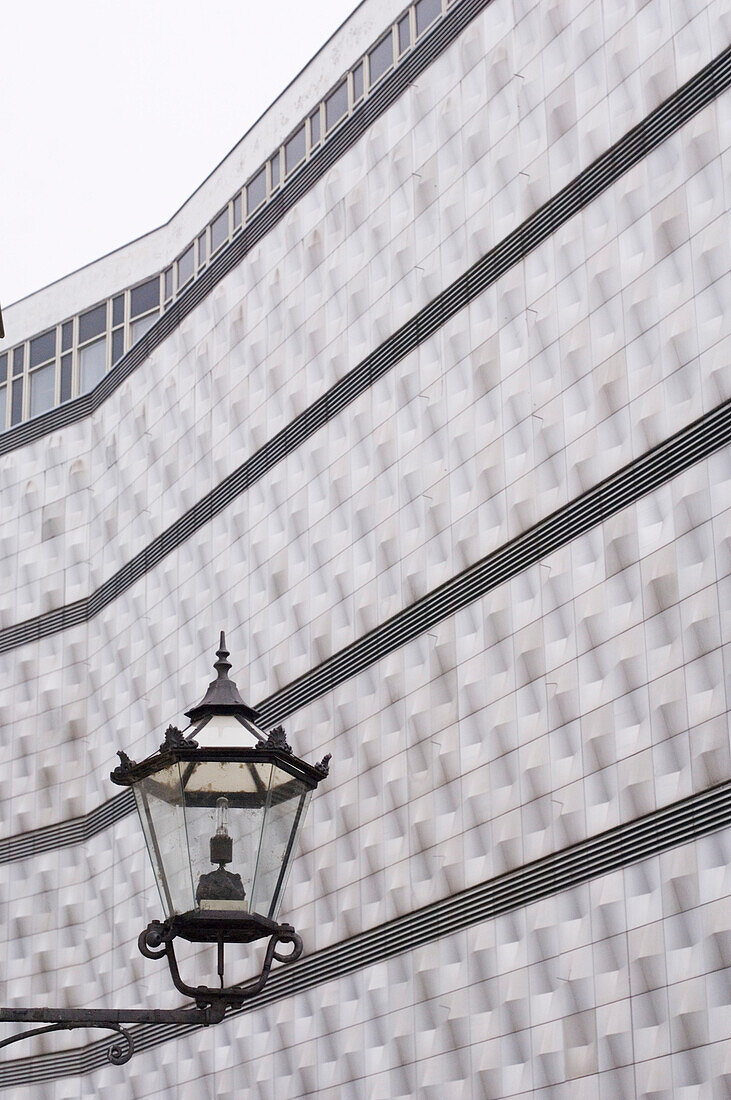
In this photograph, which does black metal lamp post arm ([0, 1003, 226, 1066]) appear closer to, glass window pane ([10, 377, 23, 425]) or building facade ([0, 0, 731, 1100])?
building facade ([0, 0, 731, 1100])

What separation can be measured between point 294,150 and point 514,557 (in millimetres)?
9713

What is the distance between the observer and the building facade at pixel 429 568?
60.8 feet

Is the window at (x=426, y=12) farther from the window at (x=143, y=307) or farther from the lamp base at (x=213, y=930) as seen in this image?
the lamp base at (x=213, y=930)

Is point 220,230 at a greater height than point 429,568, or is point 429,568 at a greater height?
point 220,230

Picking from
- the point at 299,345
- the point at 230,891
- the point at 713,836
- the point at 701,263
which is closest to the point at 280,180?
the point at 299,345

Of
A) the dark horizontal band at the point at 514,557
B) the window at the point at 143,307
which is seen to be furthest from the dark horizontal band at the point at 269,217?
the dark horizontal band at the point at 514,557

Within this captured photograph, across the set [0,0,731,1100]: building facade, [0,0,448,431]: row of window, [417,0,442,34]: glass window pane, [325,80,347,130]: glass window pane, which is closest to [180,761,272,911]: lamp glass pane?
[0,0,731,1100]: building facade

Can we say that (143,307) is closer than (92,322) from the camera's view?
Yes

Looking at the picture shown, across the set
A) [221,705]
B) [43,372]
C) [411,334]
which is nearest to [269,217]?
[411,334]

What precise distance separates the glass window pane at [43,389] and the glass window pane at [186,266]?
3865 millimetres

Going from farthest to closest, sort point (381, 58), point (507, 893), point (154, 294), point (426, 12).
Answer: point (154, 294)
point (381, 58)
point (426, 12)
point (507, 893)

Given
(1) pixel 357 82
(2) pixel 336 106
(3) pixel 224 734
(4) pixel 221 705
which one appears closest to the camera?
(3) pixel 224 734

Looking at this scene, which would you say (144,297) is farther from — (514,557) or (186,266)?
(514,557)

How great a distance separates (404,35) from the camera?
84.1 ft
